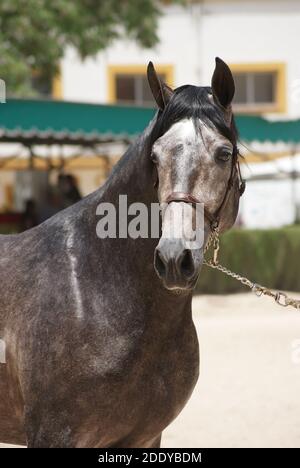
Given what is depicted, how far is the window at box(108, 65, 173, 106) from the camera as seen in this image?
Result: 24875 millimetres

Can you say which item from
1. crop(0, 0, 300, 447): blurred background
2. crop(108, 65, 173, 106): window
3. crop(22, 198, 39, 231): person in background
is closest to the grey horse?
crop(0, 0, 300, 447): blurred background

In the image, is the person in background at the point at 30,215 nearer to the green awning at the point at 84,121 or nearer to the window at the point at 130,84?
the green awning at the point at 84,121

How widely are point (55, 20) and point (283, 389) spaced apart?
1054 centimetres

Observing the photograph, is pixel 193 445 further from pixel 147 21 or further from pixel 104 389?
pixel 147 21

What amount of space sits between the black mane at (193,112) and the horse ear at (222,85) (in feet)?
0.11

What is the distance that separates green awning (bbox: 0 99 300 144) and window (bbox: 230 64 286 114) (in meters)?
13.1

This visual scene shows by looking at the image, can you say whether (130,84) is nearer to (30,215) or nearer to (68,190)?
(30,215)

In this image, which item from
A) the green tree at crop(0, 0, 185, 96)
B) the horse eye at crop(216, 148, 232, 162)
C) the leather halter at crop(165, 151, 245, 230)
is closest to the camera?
the leather halter at crop(165, 151, 245, 230)

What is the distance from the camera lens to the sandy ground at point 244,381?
5.40 meters

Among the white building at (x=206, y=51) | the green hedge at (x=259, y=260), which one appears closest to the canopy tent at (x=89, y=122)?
the green hedge at (x=259, y=260)

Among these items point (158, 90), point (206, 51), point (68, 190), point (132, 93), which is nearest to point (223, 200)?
point (158, 90)

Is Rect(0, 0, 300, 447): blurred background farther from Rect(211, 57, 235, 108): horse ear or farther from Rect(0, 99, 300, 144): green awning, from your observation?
Rect(211, 57, 235, 108): horse ear

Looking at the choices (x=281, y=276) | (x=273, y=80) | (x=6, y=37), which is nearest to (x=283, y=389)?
(x=281, y=276)

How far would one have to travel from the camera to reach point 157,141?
2670mm
